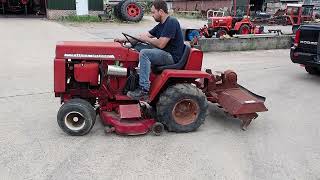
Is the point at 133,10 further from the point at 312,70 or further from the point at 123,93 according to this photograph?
the point at 123,93

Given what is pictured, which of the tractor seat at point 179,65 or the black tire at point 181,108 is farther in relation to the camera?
the tractor seat at point 179,65

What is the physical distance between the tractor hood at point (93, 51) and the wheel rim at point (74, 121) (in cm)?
73

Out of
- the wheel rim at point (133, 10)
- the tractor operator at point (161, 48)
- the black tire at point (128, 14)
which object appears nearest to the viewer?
the tractor operator at point (161, 48)

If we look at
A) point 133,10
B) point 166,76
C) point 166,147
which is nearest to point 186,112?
point 166,76

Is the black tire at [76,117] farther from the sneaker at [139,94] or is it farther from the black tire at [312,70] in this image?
the black tire at [312,70]

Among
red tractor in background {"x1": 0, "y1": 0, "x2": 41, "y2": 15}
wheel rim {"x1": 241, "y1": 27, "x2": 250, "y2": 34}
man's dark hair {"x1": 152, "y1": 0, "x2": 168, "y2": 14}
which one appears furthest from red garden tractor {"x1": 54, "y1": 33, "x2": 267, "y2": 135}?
red tractor in background {"x1": 0, "y1": 0, "x2": 41, "y2": 15}

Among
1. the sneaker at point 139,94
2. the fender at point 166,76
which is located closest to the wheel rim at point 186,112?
the fender at point 166,76

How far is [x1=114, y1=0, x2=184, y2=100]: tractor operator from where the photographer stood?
16.4 feet

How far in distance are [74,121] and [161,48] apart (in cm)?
144

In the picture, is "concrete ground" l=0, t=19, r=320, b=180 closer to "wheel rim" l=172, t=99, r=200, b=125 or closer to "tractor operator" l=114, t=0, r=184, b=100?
"wheel rim" l=172, t=99, r=200, b=125

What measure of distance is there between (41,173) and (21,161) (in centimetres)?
40

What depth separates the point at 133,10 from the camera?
22.9m

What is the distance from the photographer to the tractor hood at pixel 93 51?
4.96 meters

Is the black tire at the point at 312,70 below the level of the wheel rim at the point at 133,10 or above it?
below
